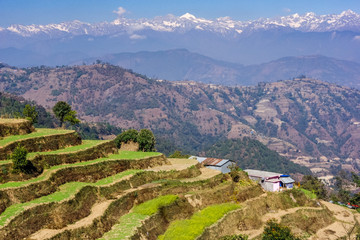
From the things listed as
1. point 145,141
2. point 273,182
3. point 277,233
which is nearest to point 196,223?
point 277,233

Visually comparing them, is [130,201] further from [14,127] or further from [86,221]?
[14,127]

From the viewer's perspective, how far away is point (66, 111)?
233 feet

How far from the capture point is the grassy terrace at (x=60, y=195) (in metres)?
29.9

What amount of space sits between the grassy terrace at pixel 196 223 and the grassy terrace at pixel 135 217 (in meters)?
2.35

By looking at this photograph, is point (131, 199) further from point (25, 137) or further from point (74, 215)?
point (25, 137)

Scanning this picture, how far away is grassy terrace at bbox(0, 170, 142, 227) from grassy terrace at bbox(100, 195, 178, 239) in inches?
203

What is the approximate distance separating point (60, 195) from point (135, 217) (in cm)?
715

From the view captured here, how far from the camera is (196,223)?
122 ft

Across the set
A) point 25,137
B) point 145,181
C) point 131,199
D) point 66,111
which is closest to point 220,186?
point 145,181

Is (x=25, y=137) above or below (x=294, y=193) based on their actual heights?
above

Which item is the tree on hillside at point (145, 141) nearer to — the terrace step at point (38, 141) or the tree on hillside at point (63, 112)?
the tree on hillside at point (63, 112)

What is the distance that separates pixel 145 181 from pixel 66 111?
31382 millimetres

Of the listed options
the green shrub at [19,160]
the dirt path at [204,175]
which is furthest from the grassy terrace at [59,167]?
the dirt path at [204,175]

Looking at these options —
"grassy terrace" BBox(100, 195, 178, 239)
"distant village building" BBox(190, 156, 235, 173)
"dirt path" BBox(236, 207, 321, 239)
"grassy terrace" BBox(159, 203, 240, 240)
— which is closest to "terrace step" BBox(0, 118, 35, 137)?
"grassy terrace" BBox(100, 195, 178, 239)
